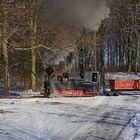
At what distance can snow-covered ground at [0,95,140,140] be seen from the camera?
13688mm

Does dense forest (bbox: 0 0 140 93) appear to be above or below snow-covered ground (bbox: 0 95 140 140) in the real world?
above

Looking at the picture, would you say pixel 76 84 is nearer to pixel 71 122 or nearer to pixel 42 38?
pixel 42 38

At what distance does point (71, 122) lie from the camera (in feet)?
53.7

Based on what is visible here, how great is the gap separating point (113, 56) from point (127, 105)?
200ft

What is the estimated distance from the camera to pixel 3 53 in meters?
33.6

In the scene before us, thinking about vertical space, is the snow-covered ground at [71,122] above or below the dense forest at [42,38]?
below


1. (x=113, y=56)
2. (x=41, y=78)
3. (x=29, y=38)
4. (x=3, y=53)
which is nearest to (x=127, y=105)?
(x=29, y=38)

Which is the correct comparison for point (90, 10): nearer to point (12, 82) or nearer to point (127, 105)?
point (127, 105)

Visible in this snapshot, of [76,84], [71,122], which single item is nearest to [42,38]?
[76,84]

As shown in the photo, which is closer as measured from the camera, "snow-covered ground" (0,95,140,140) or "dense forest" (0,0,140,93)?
"snow-covered ground" (0,95,140,140)

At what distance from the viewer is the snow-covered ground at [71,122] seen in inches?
539

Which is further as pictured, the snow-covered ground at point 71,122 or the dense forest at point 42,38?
the dense forest at point 42,38

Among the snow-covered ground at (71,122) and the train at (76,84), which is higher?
the train at (76,84)

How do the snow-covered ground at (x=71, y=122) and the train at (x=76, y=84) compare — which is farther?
the train at (x=76, y=84)
